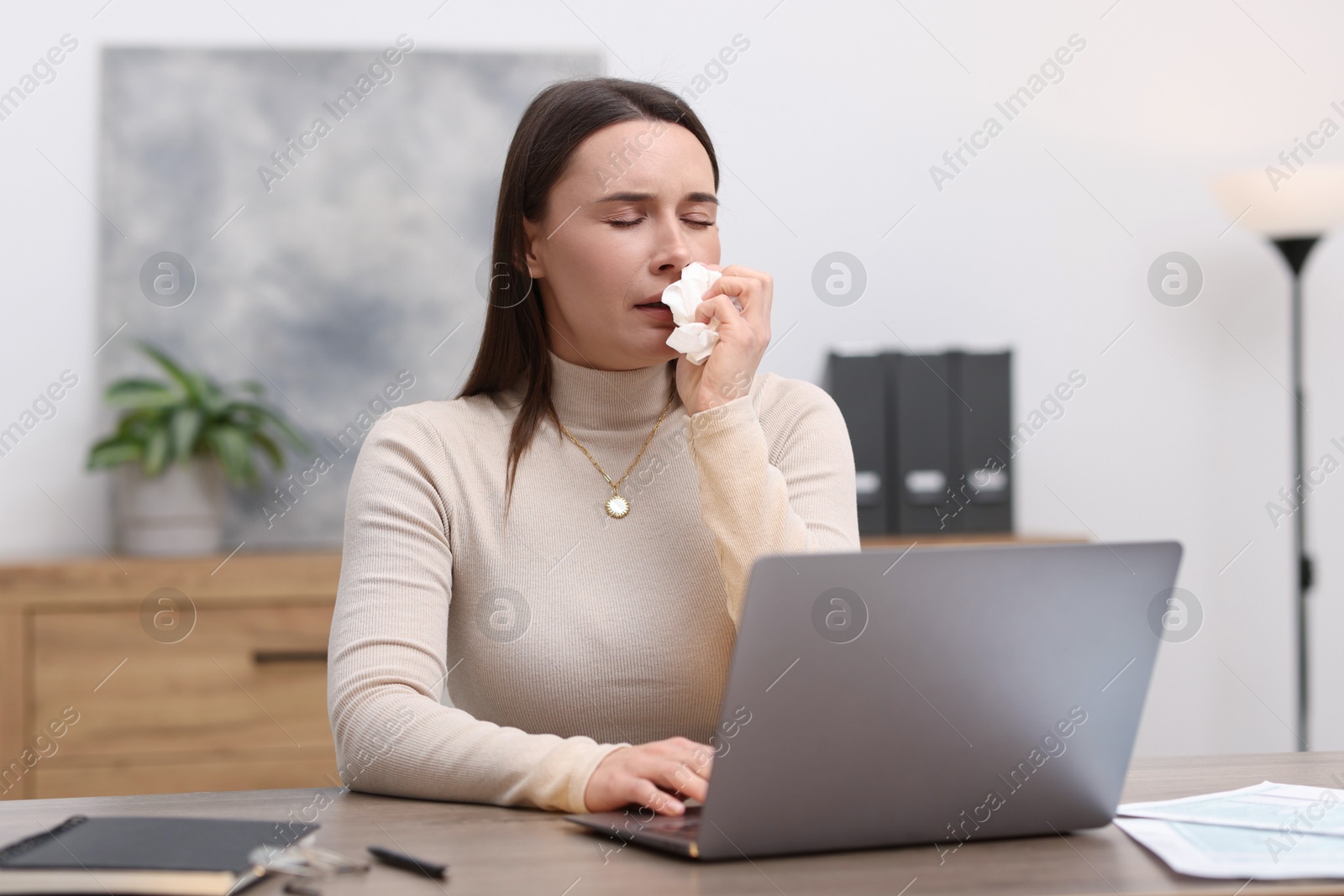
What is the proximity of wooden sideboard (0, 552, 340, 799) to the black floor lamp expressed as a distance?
85.8 inches

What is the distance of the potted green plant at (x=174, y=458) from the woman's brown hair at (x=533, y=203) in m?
1.28

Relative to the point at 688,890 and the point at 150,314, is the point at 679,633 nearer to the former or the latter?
the point at 688,890

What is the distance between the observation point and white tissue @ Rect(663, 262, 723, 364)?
133 centimetres

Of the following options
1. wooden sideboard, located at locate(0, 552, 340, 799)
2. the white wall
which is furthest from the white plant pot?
the white wall

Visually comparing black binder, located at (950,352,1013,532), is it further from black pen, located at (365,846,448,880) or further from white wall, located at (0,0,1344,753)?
black pen, located at (365,846,448,880)

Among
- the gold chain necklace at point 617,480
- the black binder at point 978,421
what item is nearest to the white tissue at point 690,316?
the gold chain necklace at point 617,480

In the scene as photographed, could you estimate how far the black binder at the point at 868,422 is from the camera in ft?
8.73

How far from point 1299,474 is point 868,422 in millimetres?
1091

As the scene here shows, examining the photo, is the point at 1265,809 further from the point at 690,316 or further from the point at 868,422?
the point at 868,422

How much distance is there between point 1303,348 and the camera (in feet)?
10.1

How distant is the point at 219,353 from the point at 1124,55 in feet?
7.59

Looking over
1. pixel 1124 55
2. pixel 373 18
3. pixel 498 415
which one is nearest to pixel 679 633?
pixel 498 415

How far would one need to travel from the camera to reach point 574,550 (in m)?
1.37

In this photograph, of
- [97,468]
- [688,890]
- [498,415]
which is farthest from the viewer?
[97,468]
